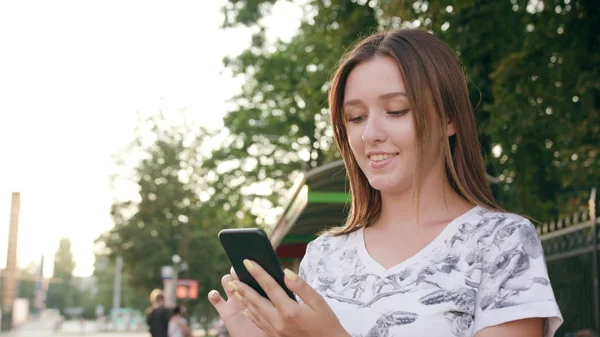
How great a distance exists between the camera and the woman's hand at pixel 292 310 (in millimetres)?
1635

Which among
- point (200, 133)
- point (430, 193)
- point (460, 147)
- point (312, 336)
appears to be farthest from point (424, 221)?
point (200, 133)

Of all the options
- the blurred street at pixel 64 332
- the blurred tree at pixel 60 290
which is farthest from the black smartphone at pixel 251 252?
the blurred tree at pixel 60 290

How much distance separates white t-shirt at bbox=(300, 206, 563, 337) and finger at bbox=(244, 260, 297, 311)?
0.29 meters

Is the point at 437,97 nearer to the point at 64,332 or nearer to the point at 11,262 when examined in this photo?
the point at 11,262

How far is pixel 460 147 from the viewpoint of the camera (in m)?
1.94

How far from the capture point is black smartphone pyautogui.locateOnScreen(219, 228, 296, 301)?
1675 millimetres

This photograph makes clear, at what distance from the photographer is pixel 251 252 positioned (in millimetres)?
1713

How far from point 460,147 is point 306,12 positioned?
1334cm

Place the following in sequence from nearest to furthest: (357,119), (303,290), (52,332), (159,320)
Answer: (303,290)
(357,119)
(159,320)
(52,332)

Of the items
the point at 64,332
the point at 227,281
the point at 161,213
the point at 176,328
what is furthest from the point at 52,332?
the point at 227,281

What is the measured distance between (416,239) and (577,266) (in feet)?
22.5

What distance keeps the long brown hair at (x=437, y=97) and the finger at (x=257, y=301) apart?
1.59 feet

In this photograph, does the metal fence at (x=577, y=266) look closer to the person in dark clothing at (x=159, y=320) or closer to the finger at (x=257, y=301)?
the finger at (x=257, y=301)

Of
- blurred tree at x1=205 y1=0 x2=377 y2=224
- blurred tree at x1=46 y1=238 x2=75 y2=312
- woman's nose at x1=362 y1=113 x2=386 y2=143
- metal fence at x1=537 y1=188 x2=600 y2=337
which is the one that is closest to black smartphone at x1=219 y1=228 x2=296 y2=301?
woman's nose at x1=362 y1=113 x2=386 y2=143
